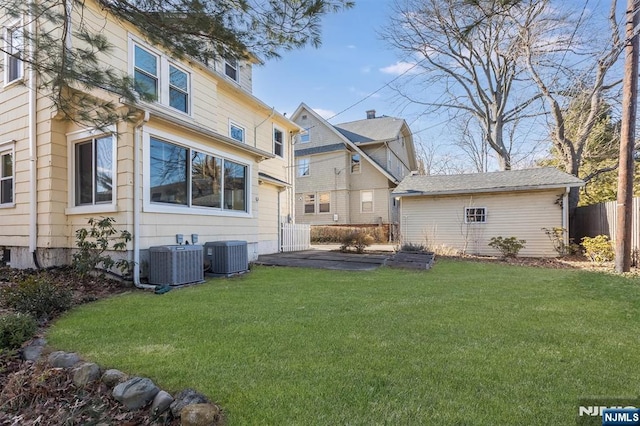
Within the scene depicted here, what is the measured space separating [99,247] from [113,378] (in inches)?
192

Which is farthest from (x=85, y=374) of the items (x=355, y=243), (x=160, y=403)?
(x=355, y=243)

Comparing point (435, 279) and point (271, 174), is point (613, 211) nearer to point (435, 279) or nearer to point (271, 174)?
point (435, 279)

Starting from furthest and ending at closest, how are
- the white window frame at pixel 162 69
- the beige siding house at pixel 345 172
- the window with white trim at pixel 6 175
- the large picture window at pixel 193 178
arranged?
the beige siding house at pixel 345 172 < the white window frame at pixel 162 69 < the window with white trim at pixel 6 175 < the large picture window at pixel 193 178

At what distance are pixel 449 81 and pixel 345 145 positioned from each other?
7.00 metres

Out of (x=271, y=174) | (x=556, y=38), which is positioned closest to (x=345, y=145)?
(x=271, y=174)

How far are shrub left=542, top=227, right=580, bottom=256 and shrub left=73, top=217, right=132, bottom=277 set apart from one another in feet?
44.3

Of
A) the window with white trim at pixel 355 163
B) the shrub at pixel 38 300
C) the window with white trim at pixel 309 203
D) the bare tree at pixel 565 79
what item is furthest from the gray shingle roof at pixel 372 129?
the shrub at pixel 38 300

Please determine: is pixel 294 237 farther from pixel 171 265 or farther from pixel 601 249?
pixel 601 249

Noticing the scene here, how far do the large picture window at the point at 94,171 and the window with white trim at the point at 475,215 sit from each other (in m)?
12.8

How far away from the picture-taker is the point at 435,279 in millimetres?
7297

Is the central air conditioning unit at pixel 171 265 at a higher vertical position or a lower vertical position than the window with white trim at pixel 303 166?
lower

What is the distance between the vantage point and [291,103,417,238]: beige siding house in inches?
869

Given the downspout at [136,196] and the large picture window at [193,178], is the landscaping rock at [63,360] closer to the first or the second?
the downspout at [136,196]

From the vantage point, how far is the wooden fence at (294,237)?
13047 millimetres
